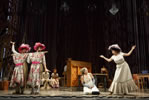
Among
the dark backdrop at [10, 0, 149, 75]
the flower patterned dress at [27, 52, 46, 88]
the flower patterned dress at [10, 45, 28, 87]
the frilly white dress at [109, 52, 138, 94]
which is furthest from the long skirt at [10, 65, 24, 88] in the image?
the dark backdrop at [10, 0, 149, 75]

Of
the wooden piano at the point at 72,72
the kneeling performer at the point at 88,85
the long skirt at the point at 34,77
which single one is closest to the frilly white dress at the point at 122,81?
the kneeling performer at the point at 88,85

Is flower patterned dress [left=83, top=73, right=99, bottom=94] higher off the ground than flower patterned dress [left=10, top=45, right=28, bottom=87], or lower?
lower

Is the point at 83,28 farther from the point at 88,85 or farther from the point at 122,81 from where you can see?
the point at 122,81

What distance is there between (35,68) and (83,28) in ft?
23.1

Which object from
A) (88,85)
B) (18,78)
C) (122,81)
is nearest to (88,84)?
(88,85)

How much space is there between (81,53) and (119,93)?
6.54 meters

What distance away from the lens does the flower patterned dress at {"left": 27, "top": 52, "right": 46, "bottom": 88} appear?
415 centimetres

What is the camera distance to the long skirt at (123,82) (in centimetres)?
394

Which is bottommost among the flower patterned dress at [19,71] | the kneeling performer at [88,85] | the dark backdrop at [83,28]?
the kneeling performer at [88,85]

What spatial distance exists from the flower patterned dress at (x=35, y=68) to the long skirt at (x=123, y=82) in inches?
80.3

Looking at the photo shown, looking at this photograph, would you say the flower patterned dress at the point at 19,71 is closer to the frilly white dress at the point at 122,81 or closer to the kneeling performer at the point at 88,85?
the kneeling performer at the point at 88,85

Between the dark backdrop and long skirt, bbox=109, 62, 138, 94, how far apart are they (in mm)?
5356

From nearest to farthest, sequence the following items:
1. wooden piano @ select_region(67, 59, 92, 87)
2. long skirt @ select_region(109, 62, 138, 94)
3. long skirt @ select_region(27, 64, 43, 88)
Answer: long skirt @ select_region(109, 62, 138, 94), long skirt @ select_region(27, 64, 43, 88), wooden piano @ select_region(67, 59, 92, 87)

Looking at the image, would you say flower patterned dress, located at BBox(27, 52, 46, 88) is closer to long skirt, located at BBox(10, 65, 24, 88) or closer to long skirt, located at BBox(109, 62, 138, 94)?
long skirt, located at BBox(10, 65, 24, 88)
